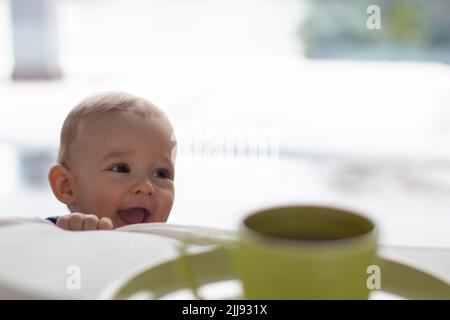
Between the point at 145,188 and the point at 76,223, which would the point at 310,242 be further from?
the point at 145,188

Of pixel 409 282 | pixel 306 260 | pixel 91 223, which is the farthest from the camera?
pixel 91 223

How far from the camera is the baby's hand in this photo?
28.7 inches

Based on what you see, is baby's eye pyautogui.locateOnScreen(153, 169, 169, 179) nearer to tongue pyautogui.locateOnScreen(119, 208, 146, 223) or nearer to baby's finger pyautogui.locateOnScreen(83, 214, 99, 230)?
tongue pyautogui.locateOnScreen(119, 208, 146, 223)

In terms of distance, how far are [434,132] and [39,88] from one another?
302cm

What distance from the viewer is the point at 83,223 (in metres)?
0.74

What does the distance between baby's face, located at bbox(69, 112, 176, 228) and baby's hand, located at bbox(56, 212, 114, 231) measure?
0.19 meters

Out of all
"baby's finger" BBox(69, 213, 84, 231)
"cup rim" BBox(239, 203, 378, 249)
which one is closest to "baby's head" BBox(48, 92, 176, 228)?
"baby's finger" BBox(69, 213, 84, 231)

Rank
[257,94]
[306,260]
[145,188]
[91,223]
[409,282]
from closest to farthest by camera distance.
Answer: [306,260], [409,282], [91,223], [145,188], [257,94]

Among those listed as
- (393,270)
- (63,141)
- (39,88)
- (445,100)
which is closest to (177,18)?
(39,88)

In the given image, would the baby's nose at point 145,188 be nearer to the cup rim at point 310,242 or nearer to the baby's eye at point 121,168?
the baby's eye at point 121,168

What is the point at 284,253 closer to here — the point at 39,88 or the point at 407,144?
the point at 407,144

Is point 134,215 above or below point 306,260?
below

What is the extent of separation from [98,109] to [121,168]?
108 mm

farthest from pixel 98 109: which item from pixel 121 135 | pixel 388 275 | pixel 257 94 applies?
pixel 257 94
